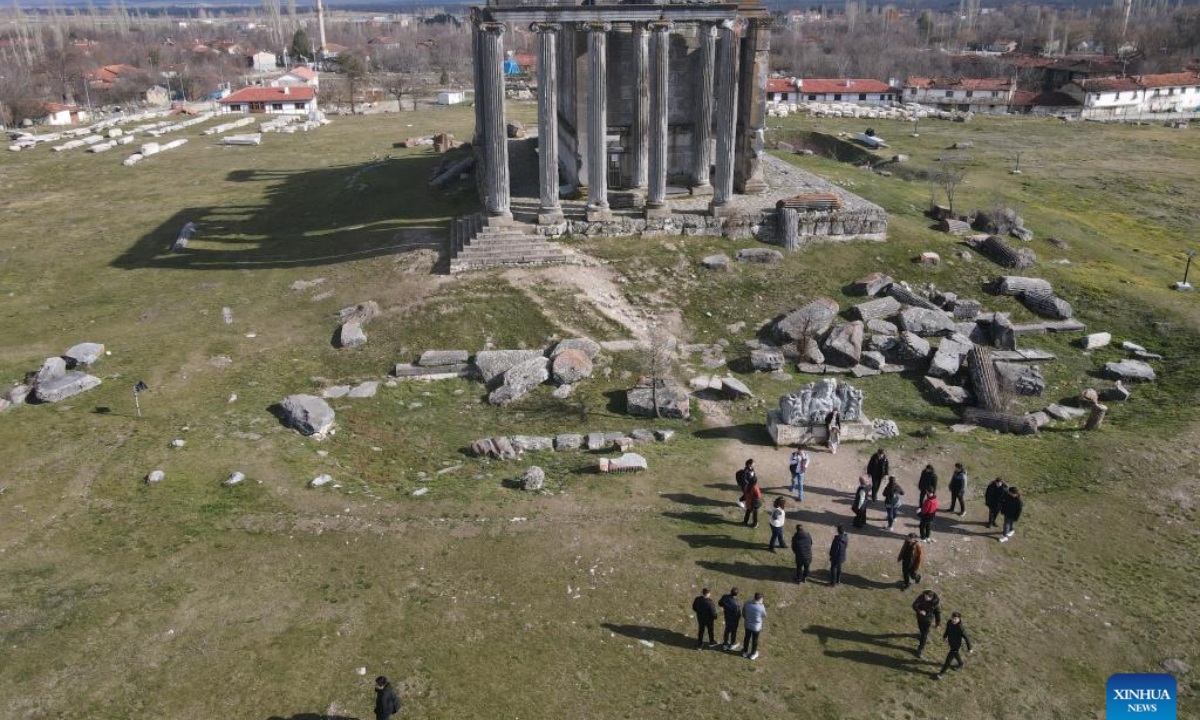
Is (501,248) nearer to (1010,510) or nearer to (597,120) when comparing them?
(597,120)

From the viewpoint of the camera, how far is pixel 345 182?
165 ft

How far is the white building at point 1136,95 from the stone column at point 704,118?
73.5m

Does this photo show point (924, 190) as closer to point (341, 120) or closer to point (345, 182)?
point (345, 182)

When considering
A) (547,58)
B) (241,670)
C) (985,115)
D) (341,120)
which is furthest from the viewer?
(985,115)

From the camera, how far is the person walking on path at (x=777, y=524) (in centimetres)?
1870

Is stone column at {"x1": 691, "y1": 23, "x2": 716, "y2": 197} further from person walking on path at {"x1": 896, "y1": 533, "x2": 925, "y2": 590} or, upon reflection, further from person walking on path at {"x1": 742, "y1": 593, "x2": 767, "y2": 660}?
person walking on path at {"x1": 742, "y1": 593, "x2": 767, "y2": 660}

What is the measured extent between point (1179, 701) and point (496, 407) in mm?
17987

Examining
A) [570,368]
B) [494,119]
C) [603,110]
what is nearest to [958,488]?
[570,368]

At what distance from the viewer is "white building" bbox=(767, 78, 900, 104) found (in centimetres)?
9306

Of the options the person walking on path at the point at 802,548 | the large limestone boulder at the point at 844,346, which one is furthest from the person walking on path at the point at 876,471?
the large limestone boulder at the point at 844,346

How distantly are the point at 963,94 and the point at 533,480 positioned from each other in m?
99.2

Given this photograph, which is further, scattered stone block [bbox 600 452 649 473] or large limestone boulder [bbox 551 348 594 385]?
large limestone boulder [bbox 551 348 594 385]

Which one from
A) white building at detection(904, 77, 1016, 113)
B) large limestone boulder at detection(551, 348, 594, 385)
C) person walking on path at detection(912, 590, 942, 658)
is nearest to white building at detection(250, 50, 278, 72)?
white building at detection(904, 77, 1016, 113)

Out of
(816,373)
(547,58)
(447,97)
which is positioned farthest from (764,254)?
(447,97)
